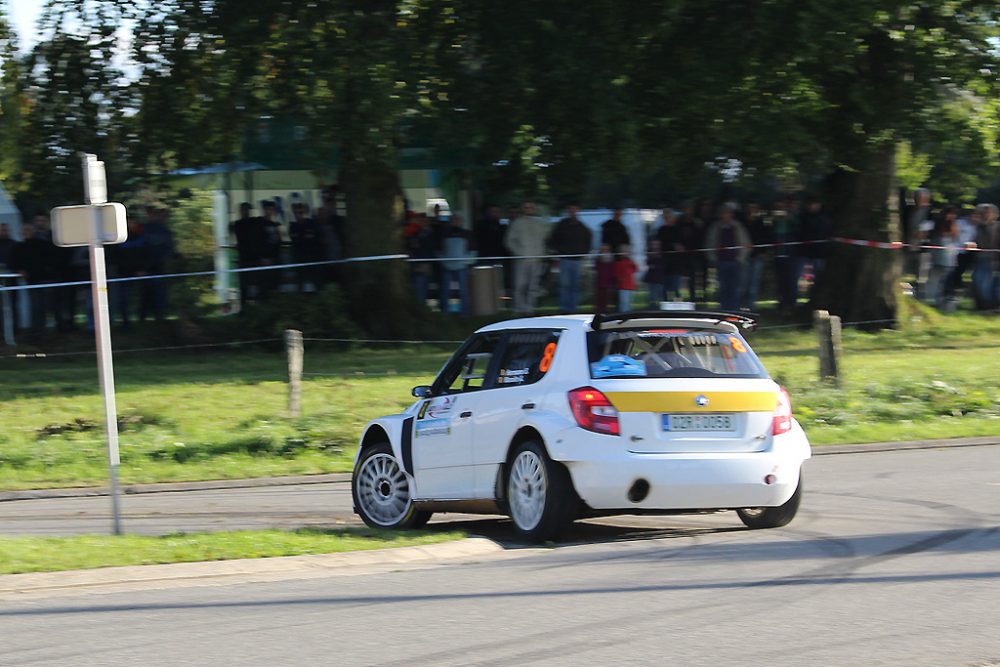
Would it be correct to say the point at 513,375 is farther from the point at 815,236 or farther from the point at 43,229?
the point at 815,236

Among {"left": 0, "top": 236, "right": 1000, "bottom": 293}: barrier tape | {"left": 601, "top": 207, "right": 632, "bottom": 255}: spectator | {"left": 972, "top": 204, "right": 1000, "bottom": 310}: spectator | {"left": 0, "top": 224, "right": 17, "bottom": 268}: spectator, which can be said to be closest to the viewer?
{"left": 0, "top": 224, "right": 17, "bottom": 268}: spectator

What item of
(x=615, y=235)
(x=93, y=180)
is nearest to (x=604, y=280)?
(x=615, y=235)

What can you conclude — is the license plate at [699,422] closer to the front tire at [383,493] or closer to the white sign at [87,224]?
the front tire at [383,493]

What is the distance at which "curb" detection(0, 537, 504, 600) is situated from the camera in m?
8.35

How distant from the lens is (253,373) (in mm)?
21453

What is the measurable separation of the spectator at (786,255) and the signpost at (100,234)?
17.7 meters

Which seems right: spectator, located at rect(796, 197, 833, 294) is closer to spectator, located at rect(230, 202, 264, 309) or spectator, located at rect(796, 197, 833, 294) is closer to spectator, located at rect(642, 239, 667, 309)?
spectator, located at rect(642, 239, 667, 309)

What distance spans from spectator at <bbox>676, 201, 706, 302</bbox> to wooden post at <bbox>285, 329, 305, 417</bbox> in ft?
32.3

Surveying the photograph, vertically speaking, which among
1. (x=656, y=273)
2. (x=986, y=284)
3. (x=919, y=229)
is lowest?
(x=986, y=284)

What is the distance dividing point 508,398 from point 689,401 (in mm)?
1263

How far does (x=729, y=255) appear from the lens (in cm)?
2533

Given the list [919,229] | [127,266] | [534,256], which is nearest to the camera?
[127,266]

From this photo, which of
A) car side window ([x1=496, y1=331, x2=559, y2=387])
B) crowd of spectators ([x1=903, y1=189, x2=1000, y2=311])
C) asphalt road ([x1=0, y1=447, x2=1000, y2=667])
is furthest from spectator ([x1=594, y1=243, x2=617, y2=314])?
asphalt road ([x1=0, y1=447, x2=1000, y2=667])

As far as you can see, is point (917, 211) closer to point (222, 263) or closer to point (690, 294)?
point (690, 294)
